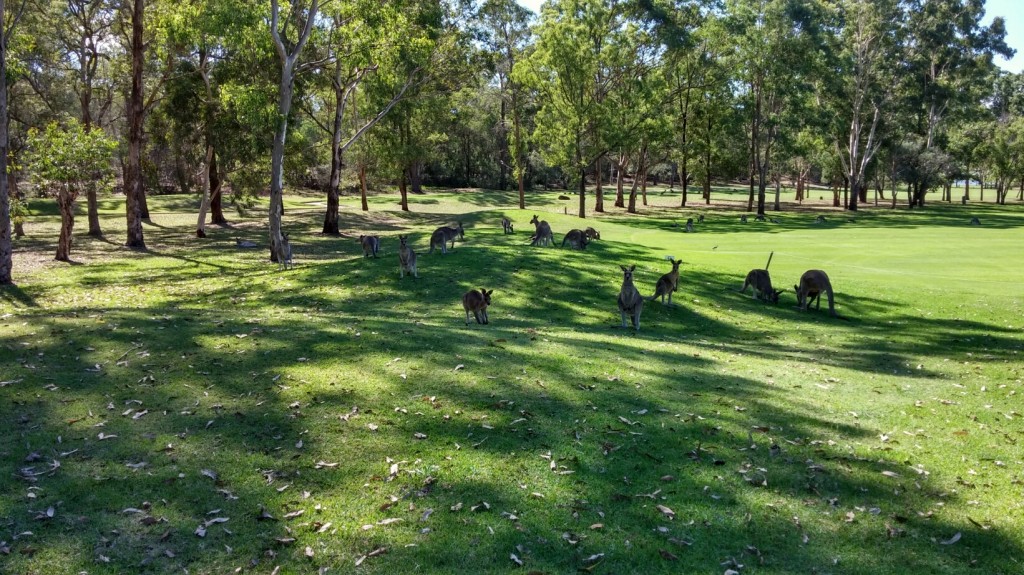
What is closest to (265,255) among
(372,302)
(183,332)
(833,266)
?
(372,302)

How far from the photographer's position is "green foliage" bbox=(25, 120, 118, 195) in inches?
920

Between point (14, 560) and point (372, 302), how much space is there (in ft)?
43.9

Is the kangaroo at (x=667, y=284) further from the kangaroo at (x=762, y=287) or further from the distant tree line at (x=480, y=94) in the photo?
Answer: the distant tree line at (x=480, y=94)

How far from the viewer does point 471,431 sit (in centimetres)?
812

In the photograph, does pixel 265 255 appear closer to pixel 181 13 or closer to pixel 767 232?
pixel 181 13

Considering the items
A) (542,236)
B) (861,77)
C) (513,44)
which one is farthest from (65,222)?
(861,77)

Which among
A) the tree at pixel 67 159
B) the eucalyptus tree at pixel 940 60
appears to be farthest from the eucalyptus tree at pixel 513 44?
the eucalyptus tree at pixel 940 60

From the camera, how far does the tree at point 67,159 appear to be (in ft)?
76.6

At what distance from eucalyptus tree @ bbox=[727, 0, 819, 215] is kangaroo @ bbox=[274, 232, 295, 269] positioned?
153 ft

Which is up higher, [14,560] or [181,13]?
[181,13]

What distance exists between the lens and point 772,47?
5991 cm

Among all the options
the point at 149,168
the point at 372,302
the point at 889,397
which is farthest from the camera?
the point at 149,168

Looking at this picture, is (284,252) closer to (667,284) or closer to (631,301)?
(667,284)

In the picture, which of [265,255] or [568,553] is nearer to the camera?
[568,553]
